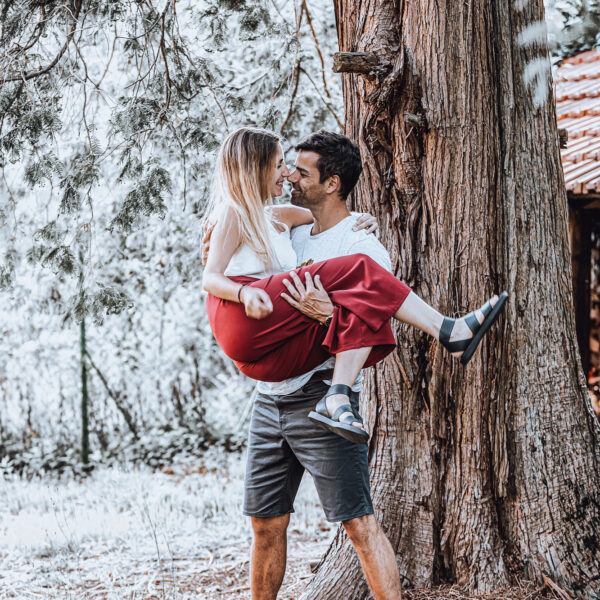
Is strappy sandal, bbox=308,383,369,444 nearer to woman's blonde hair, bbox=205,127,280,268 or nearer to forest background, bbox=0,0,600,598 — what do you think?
woman's blonde hair, bbox=205,127,280,268

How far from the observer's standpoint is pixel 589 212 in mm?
6637

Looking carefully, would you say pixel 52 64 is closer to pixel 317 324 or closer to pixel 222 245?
pixel 222 245

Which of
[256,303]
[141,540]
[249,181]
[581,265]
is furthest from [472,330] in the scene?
[581,265]

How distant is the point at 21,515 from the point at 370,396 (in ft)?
13.3

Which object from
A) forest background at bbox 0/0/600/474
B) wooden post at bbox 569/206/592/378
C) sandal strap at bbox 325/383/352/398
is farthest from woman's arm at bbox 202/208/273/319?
wooden post at bbox 569/206/592/378

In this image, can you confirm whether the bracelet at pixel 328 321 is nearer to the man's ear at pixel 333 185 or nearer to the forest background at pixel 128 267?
the man's ear at pixel 333 185

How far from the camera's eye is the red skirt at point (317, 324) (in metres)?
2.59

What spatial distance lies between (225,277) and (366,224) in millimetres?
625

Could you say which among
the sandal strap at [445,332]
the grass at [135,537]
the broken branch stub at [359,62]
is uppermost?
the broken branch stub at [359,62]

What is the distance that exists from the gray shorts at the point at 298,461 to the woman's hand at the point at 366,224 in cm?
64

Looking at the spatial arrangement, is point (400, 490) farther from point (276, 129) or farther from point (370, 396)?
point (276, 129)

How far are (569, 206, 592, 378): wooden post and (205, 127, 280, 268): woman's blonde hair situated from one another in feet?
14.2

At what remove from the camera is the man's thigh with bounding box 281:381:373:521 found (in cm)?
267

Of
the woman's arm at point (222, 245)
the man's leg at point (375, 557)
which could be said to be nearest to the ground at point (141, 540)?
the man's leg at point (375, 557)
